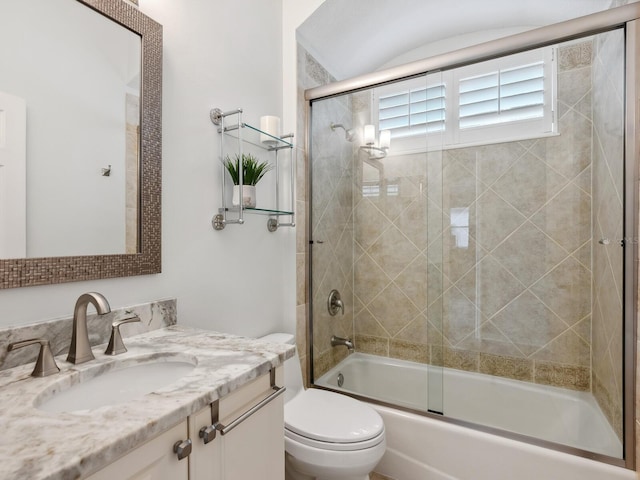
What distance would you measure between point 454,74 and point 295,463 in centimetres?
225

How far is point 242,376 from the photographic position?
810 mm

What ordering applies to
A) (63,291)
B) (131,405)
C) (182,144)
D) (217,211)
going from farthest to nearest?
(217,211)
(182,144)
(63,291)
(131,405)

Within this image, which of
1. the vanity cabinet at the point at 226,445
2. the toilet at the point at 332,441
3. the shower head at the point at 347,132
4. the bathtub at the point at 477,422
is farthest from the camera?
the shower head at the point at 347,132

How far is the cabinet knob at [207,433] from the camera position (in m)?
0.71

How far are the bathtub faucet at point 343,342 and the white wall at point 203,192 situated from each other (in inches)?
19.8

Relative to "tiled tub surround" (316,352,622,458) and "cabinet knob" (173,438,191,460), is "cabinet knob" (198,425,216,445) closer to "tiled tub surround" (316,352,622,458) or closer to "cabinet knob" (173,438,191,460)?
"cabinet knob" (173,438,191,460)

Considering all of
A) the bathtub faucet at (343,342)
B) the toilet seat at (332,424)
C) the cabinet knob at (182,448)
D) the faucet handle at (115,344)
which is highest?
the faucet handle at (115,344)

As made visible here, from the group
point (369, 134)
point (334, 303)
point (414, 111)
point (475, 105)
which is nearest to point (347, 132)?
point (369, 134)

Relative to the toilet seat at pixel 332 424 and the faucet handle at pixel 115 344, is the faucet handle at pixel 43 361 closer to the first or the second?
the faucet handle at pixel 115 344

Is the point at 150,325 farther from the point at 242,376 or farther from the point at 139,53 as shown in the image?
the point at 139,53

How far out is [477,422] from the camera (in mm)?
1603

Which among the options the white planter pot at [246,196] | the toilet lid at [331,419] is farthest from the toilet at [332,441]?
the white planter pot at [246,196]

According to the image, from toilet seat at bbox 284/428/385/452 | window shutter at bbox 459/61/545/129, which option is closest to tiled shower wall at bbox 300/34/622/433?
window shutter at bbox 459/61/545/129

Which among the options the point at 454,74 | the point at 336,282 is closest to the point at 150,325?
the point at 336,282
